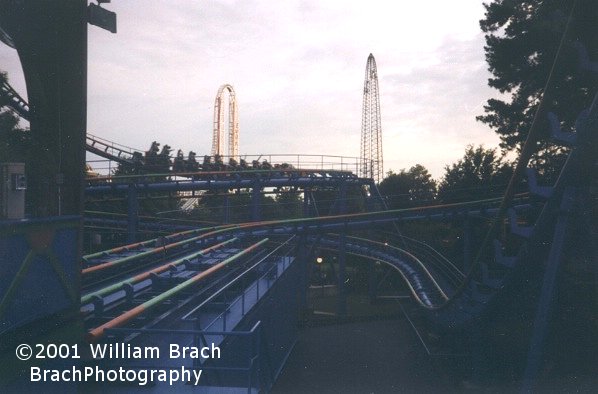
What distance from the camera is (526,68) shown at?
65.1 ft

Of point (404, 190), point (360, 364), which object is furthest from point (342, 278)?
point (404, 190)

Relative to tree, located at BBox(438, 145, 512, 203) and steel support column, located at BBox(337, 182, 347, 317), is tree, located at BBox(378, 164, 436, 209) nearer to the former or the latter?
tree, located at BBox(438, 145, 512, 203)

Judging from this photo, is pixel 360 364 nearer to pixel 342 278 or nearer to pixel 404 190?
pixel 342 278

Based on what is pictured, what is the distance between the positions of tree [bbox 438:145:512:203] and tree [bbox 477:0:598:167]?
1966 mm

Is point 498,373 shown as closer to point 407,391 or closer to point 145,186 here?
point 407,391

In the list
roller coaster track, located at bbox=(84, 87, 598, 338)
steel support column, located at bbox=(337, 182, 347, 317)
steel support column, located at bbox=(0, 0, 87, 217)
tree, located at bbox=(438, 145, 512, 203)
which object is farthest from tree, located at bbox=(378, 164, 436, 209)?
steel support column, located at bbox=(0, 0, 87, 217)

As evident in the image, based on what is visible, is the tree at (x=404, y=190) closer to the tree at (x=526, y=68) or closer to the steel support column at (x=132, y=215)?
the tree at (x=526, y=68)

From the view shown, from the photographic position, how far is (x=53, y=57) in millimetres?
5152

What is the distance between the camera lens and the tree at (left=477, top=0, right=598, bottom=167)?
16750 mm

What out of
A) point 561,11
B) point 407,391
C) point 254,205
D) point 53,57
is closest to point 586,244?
point 407,391

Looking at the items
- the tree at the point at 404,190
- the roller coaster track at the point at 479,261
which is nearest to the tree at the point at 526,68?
the roller coaster track at the point at 479,261

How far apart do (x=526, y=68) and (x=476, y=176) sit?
7.96 meters

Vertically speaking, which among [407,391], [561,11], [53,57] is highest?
[561,11]

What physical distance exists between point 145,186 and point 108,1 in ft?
54.6
